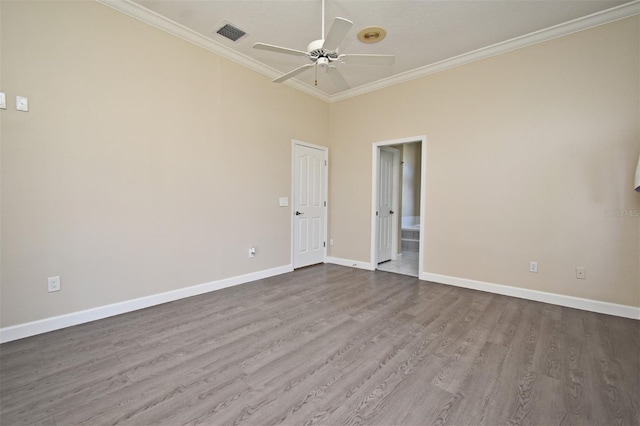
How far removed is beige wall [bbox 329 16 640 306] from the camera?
2.85 meters

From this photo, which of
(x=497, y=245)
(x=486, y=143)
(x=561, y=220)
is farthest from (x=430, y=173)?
(x=561, y=220)

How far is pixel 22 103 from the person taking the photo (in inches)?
90.0

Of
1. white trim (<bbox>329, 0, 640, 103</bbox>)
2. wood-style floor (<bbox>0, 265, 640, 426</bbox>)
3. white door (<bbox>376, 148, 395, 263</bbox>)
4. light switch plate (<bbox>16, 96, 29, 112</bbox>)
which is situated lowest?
wood-style floor (<bbox>0, 265, 640, 426</bbox>)

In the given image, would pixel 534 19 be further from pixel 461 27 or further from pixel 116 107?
pixel 116 107

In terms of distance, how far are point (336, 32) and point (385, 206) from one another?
3.66 m

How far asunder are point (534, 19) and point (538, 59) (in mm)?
496

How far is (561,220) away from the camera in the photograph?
3141mm

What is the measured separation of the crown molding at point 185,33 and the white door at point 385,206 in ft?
7.13

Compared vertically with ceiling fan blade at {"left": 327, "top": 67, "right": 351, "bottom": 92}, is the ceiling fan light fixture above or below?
above

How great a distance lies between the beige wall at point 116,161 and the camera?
7.57 feet

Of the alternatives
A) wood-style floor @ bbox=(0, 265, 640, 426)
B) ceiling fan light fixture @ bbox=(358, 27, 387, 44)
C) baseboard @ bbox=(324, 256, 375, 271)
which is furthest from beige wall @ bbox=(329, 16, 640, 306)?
ceiling fan light fixture @ bbox=(358, 27, 387, 44)

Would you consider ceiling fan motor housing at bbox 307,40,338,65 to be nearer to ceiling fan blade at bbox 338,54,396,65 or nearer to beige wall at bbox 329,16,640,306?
ceiling fan blade at bbox 338,54,396,65

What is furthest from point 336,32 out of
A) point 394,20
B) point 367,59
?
point 394,20

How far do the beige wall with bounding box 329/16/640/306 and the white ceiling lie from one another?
11.5 inches
